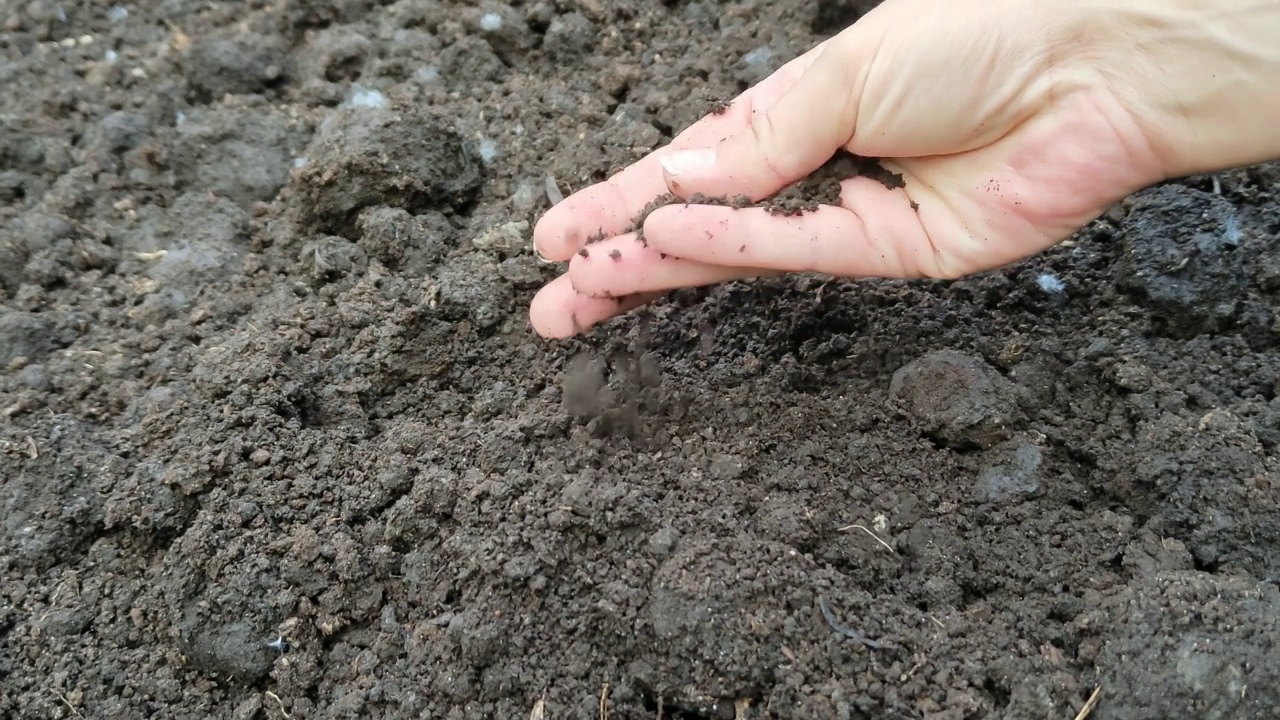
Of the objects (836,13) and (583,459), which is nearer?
(583,459)

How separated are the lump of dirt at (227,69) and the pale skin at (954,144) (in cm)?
126

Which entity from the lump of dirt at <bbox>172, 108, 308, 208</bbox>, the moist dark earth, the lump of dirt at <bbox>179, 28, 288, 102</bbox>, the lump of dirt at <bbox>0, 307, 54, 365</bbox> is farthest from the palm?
the lump of dirt at <bbox>179, 28, 288, 102</bbox>

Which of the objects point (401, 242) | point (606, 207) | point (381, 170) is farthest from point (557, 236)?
point (381, 170)

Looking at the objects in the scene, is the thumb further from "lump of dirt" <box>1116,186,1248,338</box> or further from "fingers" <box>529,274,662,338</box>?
"lump of dirt" <box>1116,186,1248,338</box>

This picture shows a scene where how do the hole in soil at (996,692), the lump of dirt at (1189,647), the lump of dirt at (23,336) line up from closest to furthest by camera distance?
the lump of dirt at (1189,647), the hole in soil at (996,692), the lump of dirt at (23,336)

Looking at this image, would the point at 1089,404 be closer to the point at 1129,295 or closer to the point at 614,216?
the point at 1129,295

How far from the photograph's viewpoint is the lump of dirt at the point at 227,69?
2.47m

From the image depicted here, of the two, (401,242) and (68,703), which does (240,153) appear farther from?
(68,703)

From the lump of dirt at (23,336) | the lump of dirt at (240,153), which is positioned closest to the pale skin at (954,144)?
the lump of dirt at (240,153)

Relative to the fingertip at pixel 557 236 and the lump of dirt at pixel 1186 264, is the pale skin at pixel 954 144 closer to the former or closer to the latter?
the fingertip at pixel 557 236

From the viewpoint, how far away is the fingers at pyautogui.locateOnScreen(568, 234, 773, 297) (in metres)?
1.62

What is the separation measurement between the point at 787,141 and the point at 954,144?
294 mm

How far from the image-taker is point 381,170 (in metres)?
2.03

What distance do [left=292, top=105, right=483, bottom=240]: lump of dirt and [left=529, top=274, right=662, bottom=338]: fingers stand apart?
0.50 m
